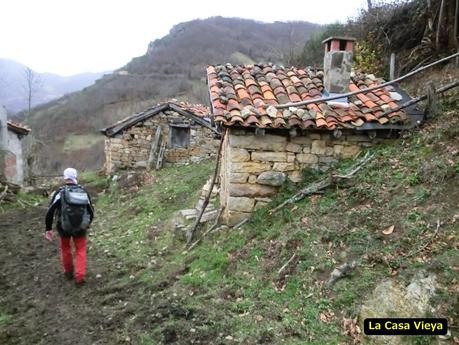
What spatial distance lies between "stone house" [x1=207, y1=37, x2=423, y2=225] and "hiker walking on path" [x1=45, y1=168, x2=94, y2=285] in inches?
89.2

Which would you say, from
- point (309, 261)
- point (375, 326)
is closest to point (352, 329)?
point (375, 326)

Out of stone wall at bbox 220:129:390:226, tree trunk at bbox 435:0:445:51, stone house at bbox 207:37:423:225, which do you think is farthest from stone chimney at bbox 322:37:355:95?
tree trunk at bbox 435:0:445:51

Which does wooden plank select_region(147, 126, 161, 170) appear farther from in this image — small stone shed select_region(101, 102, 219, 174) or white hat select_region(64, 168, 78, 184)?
white hat select_region(64, 168, 78, 184)

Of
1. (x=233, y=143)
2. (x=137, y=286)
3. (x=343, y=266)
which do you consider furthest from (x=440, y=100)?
(x=137, y=286)

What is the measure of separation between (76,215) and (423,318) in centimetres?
462

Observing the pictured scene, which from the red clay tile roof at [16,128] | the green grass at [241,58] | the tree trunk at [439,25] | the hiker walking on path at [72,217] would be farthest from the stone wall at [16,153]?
the green grass at [241,58]

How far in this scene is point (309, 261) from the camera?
182 inches

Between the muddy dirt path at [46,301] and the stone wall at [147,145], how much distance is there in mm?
7785

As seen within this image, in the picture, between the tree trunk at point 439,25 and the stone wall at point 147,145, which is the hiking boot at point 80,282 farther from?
the stone wall at point 147,145

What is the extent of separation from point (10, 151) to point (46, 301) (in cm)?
1411

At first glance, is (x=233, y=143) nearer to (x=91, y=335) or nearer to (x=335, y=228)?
(x=335, y=228)

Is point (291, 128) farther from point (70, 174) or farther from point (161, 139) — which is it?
point (161, 139)

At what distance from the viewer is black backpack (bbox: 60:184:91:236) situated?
5.63 m

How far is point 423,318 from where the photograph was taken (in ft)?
11.0
